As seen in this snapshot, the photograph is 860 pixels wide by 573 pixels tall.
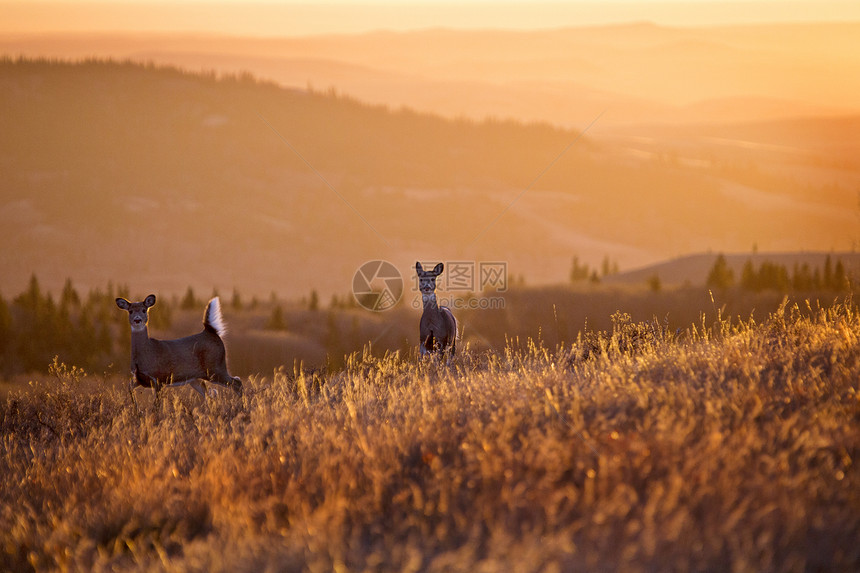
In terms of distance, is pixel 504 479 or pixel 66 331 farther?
pixel 66 331

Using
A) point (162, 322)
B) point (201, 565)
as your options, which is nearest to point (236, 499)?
point (201, 565)

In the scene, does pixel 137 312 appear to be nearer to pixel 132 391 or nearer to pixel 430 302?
pixel 132 391

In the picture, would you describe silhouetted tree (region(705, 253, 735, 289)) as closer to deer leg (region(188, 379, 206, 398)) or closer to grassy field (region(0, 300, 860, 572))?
deer leg (region(188, 379, 206, 398))

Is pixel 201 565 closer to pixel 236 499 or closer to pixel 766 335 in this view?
pixel 236 499

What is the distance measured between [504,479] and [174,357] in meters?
8.42

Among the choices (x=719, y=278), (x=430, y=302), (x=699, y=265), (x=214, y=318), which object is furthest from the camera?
(x=699, y=265)

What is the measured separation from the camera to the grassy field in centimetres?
594

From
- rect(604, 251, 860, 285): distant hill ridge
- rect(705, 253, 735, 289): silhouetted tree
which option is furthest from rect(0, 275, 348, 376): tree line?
rect(604, 251, 860, 285): distant hill ridge

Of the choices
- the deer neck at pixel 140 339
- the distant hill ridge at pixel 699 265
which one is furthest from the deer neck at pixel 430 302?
the distant hill ridge at pixel 699 265

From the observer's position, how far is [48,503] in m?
8.30

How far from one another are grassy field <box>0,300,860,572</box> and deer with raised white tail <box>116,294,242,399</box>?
319 centimetres

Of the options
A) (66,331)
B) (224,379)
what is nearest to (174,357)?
(224,379)

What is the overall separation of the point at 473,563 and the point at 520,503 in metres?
0.69

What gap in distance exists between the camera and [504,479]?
6.82 m
